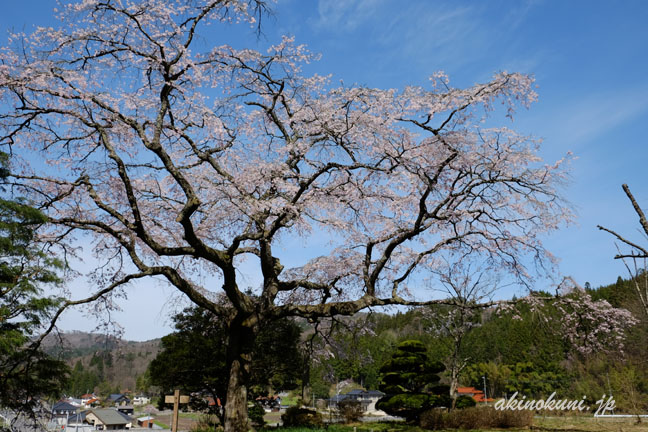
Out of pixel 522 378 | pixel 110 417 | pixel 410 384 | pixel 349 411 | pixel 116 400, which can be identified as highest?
pixel 410 384

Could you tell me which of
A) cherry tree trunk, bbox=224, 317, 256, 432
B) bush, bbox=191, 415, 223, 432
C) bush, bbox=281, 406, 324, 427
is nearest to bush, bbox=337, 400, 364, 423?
bush, bbox=281, 406, 324, 427

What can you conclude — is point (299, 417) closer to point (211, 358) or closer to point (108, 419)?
point (211, 358)

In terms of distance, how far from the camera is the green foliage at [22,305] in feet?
34.0

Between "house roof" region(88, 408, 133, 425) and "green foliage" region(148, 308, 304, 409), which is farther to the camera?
"house roof" region(88, 408, 133, 425)

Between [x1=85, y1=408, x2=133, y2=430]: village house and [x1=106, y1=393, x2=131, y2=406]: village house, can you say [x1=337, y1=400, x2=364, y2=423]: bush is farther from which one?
[x1=106, y1=393, x2=131, y2=406]: village house

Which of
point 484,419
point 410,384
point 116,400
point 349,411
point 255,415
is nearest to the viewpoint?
point 484,419

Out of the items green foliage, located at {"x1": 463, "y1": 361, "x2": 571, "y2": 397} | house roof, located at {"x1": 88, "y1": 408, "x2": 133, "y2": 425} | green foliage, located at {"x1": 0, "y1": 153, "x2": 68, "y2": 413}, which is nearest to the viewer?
green foliage, located at {"x1": 0, "y1": 153, "x2": 68, "y2": 413}

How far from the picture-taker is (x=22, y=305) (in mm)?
10695

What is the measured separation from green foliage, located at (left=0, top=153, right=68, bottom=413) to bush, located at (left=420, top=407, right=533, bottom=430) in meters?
12.7

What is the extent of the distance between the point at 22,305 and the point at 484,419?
1470cm

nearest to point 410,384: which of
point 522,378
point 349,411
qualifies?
point 349,411

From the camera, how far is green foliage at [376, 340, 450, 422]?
771 inches

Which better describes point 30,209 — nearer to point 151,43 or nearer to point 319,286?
point 151,43

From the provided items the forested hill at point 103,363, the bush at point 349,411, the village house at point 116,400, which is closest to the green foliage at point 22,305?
the forested hill at point 103,363
